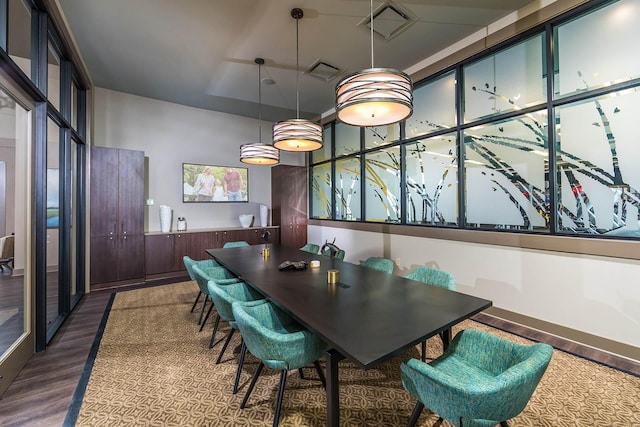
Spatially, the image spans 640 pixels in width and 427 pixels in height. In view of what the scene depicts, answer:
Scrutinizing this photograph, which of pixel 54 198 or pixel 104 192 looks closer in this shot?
pixel 54 198

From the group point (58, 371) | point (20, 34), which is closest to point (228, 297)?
point (58, 371)

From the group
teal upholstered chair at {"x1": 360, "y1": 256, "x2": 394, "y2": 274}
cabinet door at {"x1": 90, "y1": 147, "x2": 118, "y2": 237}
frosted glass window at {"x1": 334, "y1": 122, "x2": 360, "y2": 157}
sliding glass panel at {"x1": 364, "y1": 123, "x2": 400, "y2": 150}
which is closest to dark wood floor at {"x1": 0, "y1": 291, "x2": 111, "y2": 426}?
cabinet door at {"x1": 90, "y1": 147, "x2": 118, "y2": 237}

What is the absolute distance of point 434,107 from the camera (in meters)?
4.15

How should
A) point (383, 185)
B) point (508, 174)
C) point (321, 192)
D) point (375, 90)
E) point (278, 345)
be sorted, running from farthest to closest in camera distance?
point (321, 192) < point (383, 185) < point (508, 174) < point (375, 90) < point (278, 345)

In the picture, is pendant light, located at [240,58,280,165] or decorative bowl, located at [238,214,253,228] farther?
decorative bowl, located at [238,214,253,228]

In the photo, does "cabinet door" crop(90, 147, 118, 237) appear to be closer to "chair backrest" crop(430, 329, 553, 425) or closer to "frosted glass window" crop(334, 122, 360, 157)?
"frosted glass window" crop(334, 122, 360, 157)

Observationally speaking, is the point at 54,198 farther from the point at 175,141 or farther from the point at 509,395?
the point at 509,395

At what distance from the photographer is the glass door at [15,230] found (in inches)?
87.0

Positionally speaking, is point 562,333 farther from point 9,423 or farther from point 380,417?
point 9,423

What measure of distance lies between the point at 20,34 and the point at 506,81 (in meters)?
4.90

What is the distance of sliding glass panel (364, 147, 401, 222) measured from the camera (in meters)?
4.77

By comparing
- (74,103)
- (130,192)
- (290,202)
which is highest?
(74,103)

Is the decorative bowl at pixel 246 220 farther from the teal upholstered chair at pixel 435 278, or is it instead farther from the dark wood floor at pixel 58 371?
the teal upholstered chair at pixel 435 278

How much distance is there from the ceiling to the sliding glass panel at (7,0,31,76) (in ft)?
2.00
